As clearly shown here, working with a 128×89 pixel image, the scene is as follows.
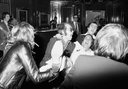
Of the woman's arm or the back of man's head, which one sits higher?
the back of man's head

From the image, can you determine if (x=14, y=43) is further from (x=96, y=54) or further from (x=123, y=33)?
(x=123, y=33)

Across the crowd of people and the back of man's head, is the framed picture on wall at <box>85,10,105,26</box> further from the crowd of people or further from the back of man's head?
the back of man's head

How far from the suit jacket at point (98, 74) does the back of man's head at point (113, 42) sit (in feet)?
0.25

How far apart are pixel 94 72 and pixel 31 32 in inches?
39.4

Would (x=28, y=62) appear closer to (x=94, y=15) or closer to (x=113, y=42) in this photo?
(x=113, y=42)

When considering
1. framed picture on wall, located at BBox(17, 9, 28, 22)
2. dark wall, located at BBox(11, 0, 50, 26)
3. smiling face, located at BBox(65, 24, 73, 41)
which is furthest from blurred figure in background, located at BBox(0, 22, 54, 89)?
framed picture on wall, located at BBox(17, 9, 28, 22)

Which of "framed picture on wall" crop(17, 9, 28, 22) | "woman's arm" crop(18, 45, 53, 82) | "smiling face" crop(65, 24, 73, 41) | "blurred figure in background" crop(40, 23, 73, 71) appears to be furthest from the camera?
"framed picture on wall" crop(17, 9, 28, 22)

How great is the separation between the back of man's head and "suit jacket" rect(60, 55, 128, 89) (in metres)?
0.08

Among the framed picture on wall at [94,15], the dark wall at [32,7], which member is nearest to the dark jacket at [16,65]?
the dark wall at [32,7]

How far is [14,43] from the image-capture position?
1.90 meters

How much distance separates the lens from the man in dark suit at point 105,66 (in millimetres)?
1079

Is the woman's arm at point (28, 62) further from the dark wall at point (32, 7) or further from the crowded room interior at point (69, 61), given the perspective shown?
the dark wall at point (32, 7)

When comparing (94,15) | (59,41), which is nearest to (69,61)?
(59,41)

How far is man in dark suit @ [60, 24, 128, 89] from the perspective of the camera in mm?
1079
